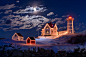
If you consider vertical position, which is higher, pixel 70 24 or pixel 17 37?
pixel 70 24

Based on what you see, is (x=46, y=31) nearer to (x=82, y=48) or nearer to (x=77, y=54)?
(x=82, y=48)

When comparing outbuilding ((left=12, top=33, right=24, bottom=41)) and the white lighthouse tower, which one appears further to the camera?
the white lighthouse tower

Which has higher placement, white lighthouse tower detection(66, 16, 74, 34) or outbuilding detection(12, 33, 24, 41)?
white lighthouse tower detection(66, 16, 74, 34)

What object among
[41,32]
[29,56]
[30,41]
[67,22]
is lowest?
[29,56]

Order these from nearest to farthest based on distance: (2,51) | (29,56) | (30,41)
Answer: (29,56)
(2,51)
(30,41)

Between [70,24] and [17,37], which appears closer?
[17,37]

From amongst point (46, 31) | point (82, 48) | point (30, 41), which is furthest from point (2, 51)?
point (46, 31)

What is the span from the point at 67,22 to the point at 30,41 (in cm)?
2248

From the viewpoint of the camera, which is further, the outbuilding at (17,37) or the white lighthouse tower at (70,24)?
the white lighthouse tower at (70,24)

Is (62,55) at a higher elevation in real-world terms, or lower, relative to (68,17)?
lower

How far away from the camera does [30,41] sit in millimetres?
28438

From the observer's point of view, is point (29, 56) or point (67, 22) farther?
point (67, 22)

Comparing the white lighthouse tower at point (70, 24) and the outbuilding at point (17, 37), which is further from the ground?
the white lighthouse tower at point (70, 24)

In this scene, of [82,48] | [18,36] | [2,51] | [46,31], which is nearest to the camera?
[2,51]
